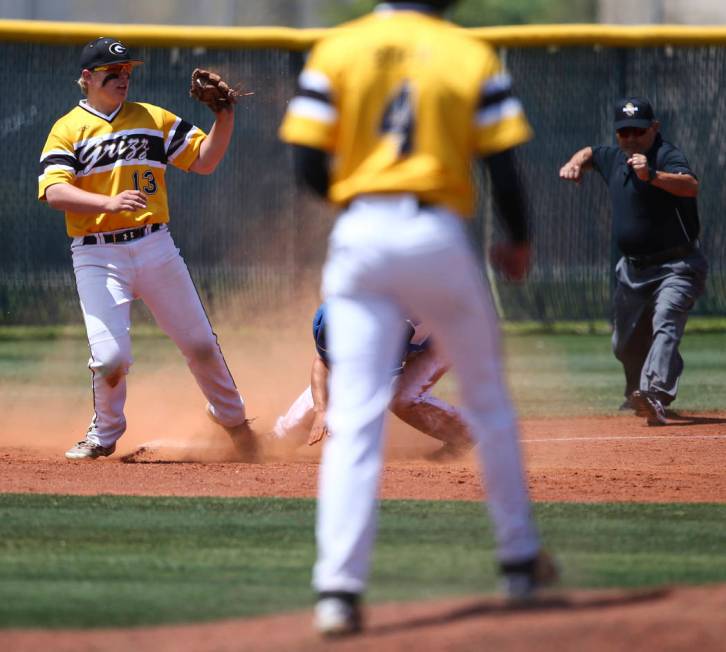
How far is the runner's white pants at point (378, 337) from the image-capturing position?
13.0 feet

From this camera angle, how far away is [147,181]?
7.55 m

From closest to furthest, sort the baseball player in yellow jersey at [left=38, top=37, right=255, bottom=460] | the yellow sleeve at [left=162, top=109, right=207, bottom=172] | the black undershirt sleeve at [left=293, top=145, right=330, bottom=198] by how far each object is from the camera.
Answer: the black undershirt sleeve at [left=293, top=145, right=330, bottom=198] → the baseball player in yellow jersey at [left=38, top=37, right=255, bottom=460] → the yellow sleeve at [left=162, top=109, right=207, bottom=172]

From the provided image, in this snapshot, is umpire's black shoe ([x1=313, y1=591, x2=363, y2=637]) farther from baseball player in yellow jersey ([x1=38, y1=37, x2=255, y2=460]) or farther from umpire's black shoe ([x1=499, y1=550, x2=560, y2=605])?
baseball player in yellow jersey ([x1=38, y1=37, x2=255, y2=460])

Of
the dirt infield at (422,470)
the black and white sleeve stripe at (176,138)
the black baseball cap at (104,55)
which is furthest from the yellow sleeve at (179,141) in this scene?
the dirt infield at (422,470)

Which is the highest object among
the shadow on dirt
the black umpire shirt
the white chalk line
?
the black umpire shirt

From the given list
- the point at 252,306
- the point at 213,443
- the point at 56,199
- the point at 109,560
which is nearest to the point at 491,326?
the point at 109,560

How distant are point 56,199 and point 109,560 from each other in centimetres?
253

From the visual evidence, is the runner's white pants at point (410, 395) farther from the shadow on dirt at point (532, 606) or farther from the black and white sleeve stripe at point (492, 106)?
the black and white sleeve stripe at point (492, 106)

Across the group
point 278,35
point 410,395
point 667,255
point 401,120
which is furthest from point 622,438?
point 278,35

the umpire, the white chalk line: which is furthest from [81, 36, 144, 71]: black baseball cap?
the white chalk line

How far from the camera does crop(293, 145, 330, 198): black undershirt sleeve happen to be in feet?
13.7

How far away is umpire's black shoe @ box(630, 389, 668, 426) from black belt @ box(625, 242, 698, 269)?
34.8 inches

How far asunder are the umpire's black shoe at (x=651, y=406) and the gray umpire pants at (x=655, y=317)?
0.14 ft

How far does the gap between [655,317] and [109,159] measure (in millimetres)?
4090
